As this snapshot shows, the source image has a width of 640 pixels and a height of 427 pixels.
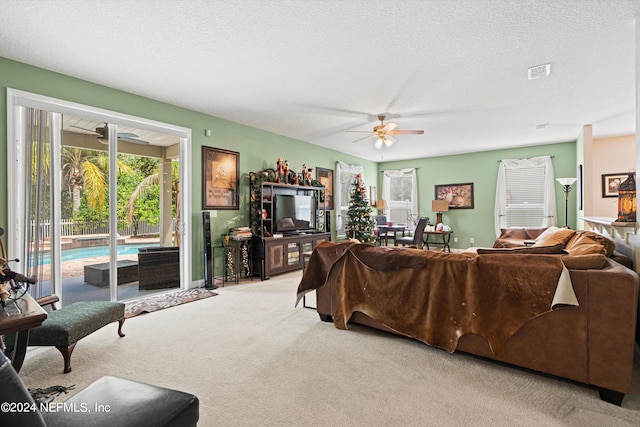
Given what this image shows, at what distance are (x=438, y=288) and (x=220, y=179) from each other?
3.93 m

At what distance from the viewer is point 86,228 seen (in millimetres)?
3775

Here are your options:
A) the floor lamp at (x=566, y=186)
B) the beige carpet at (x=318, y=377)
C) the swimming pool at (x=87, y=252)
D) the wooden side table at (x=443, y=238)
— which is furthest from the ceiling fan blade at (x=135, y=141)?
the floor lamp at (x=566, y=186)

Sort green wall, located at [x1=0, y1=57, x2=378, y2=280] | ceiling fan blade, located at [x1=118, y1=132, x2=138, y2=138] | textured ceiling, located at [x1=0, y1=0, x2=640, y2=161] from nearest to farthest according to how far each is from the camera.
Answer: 1. textured ceiling, located at [x1=0, y1=0, x2=640, y2=161]
2. green wall, located at [x1=0, y1=57, x2=378, y2=280]
3. ceiling fan blade, located at [x1=118, y1=132, x2=138, y2=138]

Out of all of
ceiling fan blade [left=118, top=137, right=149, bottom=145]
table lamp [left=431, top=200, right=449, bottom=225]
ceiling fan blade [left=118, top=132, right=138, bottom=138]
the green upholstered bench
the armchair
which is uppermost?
ceiling fan blade [left=118, top=132, right=138, bottom=138]

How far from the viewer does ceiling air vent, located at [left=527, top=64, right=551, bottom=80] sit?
3.31 meters

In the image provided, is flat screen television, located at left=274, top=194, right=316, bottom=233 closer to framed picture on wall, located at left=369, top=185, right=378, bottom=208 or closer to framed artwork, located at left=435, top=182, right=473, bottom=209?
framed picture on wall, located at left=369, top=185, right=378, bottom=208

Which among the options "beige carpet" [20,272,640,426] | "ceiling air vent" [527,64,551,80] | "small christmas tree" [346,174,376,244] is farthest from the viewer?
"small christmas tree" [346,174,376,244]

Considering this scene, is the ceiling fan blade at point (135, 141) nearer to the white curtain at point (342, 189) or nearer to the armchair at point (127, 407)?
the armchair at point (127, 407)

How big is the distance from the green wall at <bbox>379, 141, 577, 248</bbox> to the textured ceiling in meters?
2.13

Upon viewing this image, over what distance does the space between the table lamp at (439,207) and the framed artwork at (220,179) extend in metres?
5.35

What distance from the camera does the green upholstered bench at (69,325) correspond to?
2.26 metres

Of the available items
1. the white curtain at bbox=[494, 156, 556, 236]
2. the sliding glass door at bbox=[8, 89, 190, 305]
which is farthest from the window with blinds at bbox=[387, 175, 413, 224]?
the sliding glass door at bbox=[8, 89, 190, 305]

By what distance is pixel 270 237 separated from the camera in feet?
18.0

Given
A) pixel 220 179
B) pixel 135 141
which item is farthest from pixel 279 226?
pixel 135 141
